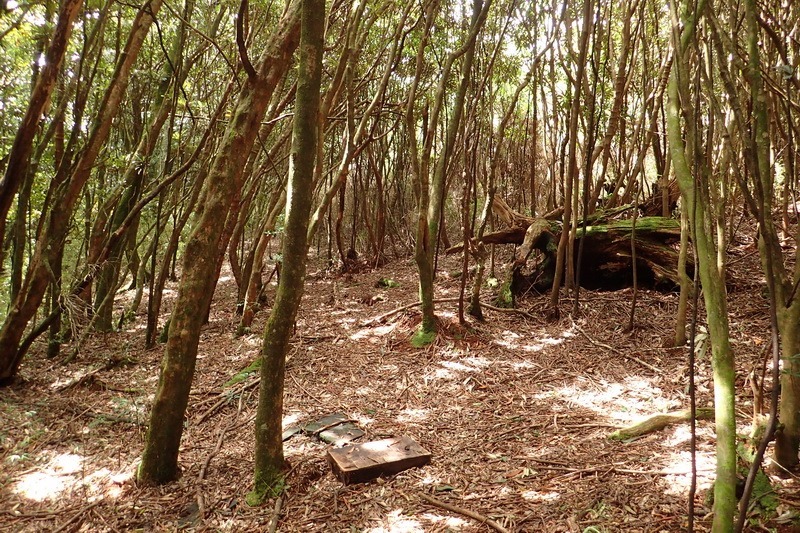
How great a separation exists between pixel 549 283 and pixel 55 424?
6338mm

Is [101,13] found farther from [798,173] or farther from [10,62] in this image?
[798,173]

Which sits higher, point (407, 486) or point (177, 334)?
point (177, 334)

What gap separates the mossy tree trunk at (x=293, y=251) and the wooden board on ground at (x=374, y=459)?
433 mm

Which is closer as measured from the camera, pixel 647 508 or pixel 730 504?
pixel 730 504

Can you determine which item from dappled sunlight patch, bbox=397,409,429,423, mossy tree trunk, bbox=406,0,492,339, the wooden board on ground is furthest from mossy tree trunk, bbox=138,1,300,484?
mossy tree trunk, bbox=406,0,492,339

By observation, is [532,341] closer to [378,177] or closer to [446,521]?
[446,521]

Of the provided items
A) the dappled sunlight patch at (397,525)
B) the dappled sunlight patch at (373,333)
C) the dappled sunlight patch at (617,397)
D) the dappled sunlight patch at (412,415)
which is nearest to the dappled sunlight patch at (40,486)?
the dappled sunlight patch at (397,525)

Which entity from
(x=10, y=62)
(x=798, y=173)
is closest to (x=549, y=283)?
(x=798, y=173)

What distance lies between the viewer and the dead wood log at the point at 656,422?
3475 millimetres

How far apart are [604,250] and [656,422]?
3.79m

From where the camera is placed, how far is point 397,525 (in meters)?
2.91

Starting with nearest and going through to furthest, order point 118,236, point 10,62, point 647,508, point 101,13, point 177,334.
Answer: point 647,508 < point 177,334 < point 101,13 < point 118,236 < point 10,62

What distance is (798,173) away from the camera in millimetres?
6504

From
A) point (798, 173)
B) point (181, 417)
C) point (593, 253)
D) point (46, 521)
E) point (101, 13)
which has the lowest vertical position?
point (46, 521)
